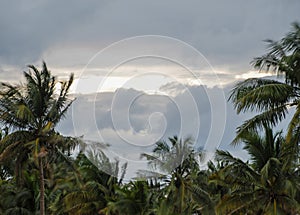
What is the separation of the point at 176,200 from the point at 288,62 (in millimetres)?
12890

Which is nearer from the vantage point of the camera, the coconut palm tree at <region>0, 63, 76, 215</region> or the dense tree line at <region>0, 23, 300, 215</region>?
the dense tree line at <region>0, 23, 300, 215</region>

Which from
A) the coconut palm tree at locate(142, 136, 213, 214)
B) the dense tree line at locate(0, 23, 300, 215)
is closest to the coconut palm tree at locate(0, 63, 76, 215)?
the dense tree line at locate(0, 23, 300, 215)

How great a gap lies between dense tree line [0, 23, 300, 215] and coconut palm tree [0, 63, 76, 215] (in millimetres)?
43

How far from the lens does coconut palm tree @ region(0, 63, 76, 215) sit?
2331 centimetres

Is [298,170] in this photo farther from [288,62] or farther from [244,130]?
[288,62]

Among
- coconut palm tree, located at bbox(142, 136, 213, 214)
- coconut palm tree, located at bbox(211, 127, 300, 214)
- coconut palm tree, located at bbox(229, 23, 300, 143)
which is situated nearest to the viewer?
coconut palm tree, located at bbox(229, 23, 300, 143)

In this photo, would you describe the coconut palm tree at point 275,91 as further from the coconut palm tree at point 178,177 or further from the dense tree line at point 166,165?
the coconut palm tree at point 178,177

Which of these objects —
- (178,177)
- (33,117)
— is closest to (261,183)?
(178,177)

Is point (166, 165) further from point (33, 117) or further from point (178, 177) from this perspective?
point (33, 117)

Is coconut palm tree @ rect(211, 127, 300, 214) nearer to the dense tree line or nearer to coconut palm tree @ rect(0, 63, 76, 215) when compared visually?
the dense tree line

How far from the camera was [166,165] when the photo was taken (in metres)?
27.9

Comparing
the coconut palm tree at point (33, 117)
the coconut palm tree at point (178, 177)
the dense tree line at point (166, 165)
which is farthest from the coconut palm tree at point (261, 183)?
the coconut palm tree at point (33, 117)

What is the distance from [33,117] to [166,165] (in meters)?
7.65

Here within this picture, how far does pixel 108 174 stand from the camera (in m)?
31.6
